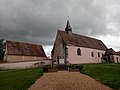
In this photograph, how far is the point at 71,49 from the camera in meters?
37.5

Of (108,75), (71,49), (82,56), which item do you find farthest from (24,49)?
(108,75)

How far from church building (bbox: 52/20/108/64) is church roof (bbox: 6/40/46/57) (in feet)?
16.7

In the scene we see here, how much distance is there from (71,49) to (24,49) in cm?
1167

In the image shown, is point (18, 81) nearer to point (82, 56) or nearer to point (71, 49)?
point (71, 49)

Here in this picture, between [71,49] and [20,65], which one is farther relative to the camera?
[71,49]

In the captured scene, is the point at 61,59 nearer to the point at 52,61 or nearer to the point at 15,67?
the point at 52,61

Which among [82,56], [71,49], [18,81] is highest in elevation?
[71,49]

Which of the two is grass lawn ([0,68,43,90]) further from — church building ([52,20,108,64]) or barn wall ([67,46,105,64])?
barn wall ([67,46,105,64])

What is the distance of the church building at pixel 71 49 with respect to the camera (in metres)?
36.8

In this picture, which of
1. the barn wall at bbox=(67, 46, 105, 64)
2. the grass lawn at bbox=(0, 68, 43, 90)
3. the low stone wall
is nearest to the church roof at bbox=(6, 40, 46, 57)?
the low stone wall

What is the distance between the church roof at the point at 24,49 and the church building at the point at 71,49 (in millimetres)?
5091

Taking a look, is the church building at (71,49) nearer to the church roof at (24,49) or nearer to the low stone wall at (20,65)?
the low stone wall at (20,65)

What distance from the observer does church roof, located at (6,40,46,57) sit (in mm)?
38331

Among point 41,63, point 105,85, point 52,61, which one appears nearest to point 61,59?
point 52,61
